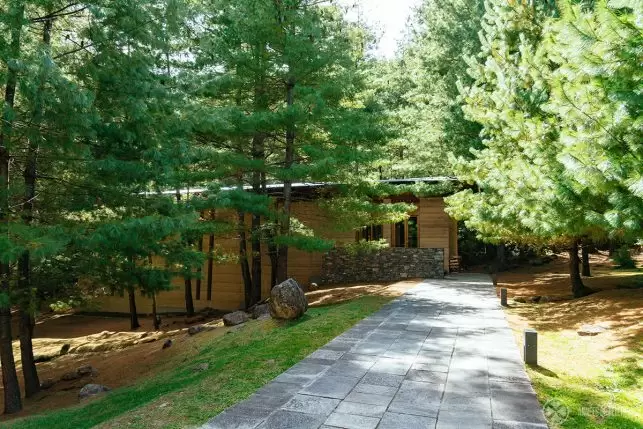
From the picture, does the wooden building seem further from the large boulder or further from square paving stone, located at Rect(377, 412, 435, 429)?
square paving stone, located at Rect(377, 412, 435, 429)

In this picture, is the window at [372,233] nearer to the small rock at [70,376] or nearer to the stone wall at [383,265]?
the stone wall at [383,265]

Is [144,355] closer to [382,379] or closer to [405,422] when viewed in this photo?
[382,379]

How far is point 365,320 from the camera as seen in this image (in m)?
9.17

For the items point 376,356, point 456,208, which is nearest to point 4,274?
point 376,356

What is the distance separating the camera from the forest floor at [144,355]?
6176 mm

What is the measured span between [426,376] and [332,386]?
125 cm

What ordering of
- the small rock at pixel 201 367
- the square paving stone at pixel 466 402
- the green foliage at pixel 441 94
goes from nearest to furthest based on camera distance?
the square paving stone at pixel 466 402 < the small rock at pixel 201 367 < the green foliage at pixel 441 94

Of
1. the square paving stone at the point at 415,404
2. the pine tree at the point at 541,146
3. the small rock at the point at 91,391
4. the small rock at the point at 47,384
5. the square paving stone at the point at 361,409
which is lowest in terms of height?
the small rock at the point at 47,384

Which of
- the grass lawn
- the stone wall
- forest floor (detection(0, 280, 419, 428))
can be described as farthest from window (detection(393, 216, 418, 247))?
the grass lawn

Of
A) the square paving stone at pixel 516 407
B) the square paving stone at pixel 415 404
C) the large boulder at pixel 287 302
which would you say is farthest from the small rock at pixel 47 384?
the square paving stone at pixel 516 407

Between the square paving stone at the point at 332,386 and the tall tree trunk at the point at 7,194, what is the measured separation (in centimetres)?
458

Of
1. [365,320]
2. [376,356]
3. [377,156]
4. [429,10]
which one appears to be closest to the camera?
[376,356]

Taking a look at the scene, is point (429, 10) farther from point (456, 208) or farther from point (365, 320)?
point (365, 320)

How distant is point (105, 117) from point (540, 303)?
11202 millimetres
